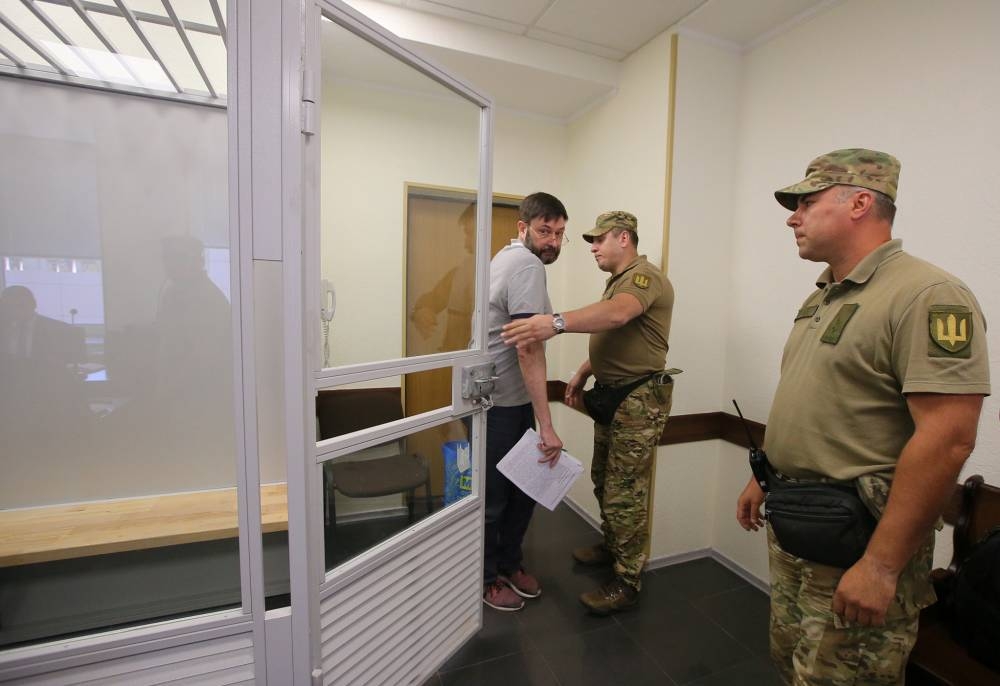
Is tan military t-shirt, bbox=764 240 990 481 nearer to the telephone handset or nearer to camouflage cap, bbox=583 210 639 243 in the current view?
camouflage cap, bbox=583 210 639 243

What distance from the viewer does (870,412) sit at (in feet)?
3.35

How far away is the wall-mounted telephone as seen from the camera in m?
1.16

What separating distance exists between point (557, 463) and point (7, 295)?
166 cm

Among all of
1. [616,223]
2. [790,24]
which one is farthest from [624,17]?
[616,223]

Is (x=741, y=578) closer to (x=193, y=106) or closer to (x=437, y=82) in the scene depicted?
(x=437, y=82)

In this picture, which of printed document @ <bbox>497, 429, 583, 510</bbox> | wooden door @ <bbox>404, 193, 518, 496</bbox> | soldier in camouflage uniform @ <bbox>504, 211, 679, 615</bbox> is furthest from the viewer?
soldier in camouflage uniform @ <bbox>504, 211, 679, 615</bbox>

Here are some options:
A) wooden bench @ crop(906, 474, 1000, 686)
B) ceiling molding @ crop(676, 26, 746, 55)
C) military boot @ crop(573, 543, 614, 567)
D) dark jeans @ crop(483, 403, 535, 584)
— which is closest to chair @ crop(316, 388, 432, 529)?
dark jeans @ crop(483, 403, 535, 584)

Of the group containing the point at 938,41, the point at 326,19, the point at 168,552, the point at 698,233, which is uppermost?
the point at 938,41

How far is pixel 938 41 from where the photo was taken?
1.50 meters

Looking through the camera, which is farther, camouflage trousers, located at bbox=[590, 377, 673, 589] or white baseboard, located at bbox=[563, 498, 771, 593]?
white baseboard, located at bbox=[563, 498, 771, 593]

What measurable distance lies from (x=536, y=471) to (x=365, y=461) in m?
0.70

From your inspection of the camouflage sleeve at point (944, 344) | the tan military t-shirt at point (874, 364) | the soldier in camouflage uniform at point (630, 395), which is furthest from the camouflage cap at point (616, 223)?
the camouflage sleeve at point (944, 344)

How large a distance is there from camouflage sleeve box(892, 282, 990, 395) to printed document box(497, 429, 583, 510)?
106 cm

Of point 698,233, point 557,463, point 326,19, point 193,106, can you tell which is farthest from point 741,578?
point 193,106
